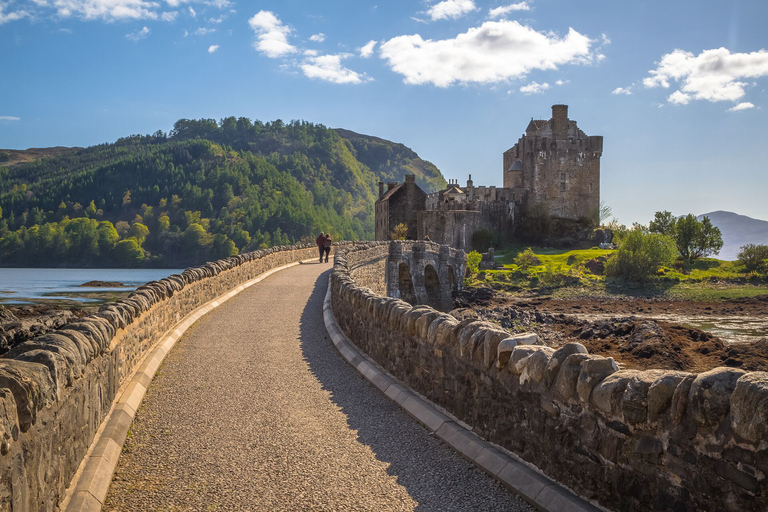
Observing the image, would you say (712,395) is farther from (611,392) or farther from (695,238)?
(695,238)

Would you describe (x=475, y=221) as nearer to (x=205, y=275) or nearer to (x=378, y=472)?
(x=205, y=275)

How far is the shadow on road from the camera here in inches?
187

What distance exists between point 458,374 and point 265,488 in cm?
216

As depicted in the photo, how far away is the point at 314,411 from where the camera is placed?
7.18 meters

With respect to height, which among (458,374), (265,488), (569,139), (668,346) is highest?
(569,139)

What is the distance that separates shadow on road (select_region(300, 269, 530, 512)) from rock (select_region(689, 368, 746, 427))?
1574 millimetres

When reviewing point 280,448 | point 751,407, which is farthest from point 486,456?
point 751,407

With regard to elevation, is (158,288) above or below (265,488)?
above

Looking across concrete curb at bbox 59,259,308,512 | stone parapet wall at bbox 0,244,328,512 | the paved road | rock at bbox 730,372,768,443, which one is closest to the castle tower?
the paved road

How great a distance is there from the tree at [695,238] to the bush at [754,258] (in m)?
2.62

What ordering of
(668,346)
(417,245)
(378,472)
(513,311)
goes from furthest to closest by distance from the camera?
(417,245) → (513,311) → (668,346) → (378,472)

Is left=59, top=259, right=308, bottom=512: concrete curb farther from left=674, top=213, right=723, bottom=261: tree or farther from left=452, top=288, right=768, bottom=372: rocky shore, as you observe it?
left=674, top=213, right=723, bottom=261: tree

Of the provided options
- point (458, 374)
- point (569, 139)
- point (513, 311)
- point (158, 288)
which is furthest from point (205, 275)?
point (569, 139)

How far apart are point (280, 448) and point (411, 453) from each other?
3.96 ft
